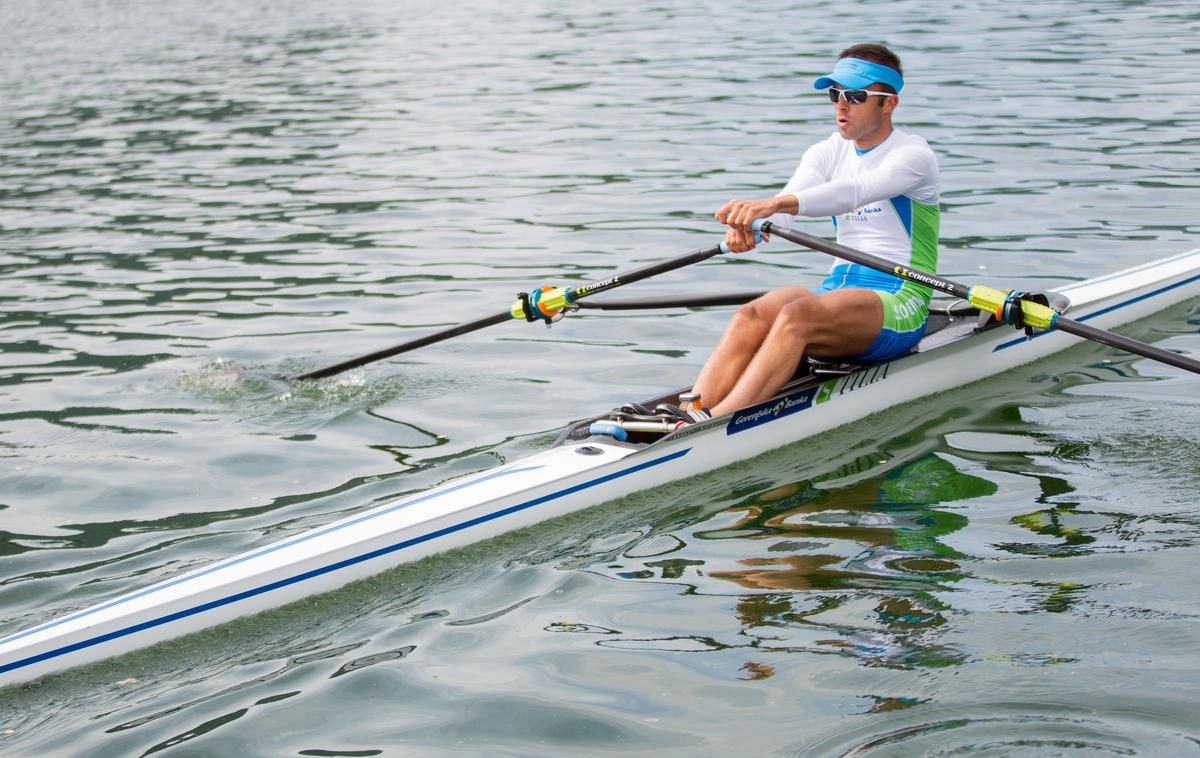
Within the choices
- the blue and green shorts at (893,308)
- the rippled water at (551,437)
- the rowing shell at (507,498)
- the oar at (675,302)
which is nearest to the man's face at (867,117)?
the blue and green shorts at (893,308)

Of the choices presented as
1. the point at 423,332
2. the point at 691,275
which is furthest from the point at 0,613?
the point at 691,275

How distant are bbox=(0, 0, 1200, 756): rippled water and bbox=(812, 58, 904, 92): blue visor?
179 centimetres

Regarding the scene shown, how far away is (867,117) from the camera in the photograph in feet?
22.8

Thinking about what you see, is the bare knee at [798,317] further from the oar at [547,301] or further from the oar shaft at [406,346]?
the oar shaft at [406,346]

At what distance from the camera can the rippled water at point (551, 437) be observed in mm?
4469

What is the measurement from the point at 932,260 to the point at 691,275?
362 cm

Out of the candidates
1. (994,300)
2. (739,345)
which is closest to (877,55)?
(994,300)

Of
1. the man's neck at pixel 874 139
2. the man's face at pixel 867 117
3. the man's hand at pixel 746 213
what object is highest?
the man's face at pixel 867 117

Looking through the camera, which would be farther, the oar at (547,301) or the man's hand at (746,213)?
the oar at (547,301)

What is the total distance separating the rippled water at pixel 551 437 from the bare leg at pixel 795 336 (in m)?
0.39

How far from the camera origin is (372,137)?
17.4 m

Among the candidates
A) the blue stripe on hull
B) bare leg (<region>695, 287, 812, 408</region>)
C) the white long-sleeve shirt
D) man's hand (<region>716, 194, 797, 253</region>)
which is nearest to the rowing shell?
the blue stripe on hull

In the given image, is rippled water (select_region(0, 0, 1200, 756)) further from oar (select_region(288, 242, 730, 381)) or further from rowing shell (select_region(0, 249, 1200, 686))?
oar (select_region(288, 242, 730, 381))

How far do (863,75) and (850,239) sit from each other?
2.89 feet
